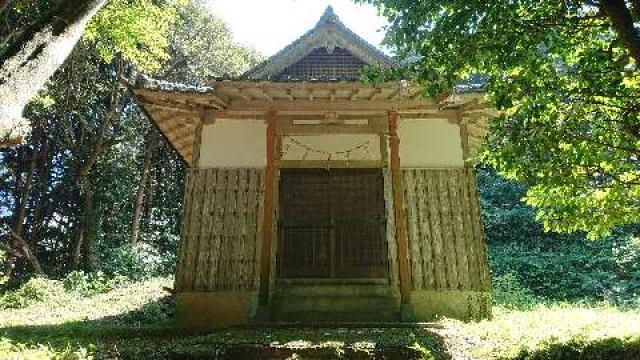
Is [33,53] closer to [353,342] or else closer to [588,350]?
[353,342]

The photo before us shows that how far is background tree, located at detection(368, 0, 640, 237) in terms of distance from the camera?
500cm

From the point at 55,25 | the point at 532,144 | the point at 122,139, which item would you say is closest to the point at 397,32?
the point at 532,144

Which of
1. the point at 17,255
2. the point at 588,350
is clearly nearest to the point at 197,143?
the point at 588,350

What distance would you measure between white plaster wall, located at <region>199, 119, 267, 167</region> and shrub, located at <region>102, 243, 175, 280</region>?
11612mm

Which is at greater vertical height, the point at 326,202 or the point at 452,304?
the point at 326,202

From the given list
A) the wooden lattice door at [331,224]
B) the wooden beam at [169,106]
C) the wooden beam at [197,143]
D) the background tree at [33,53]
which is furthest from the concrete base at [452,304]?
the background tree at [33,53]

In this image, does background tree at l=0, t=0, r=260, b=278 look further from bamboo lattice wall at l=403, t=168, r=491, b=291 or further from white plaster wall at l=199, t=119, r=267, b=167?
bamboo lattice wall at l=403, t=168, r=491, b=291

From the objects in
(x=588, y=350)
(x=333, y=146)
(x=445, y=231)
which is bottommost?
(x=588, y=350)

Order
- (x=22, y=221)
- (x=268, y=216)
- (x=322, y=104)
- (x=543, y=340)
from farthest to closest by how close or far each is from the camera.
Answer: (x=22, y=221) < (x=322, y=104) < (x=268, y=216) < (x=543, y=340)

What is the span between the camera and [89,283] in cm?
1828

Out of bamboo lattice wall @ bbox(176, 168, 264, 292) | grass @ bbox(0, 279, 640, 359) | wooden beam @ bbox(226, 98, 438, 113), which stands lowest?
grass @ bbox(0, 279, 640, 359)

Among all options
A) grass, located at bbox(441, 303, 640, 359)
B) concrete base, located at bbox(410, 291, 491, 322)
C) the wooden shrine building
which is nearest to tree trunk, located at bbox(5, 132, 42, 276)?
the wooden shrine building

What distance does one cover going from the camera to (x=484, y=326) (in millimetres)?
7812

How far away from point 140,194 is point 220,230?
1467cm
